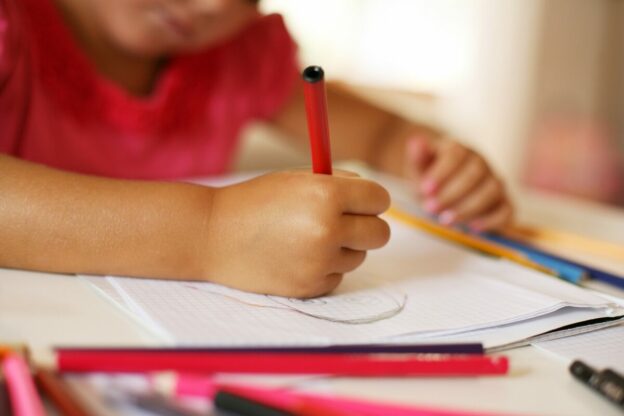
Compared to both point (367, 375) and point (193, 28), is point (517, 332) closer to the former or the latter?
point (367, 375)

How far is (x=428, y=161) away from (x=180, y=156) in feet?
1.01

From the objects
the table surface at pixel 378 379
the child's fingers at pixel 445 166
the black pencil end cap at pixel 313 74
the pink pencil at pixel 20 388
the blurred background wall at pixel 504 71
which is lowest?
the pink pencil at pixel 20 388

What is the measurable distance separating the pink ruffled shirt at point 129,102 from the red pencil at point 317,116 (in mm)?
296

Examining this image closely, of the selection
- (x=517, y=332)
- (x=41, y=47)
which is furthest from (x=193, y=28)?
(x=517, y=332)

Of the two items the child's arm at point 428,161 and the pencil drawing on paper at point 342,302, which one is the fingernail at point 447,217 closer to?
the child's arm at point 428,161

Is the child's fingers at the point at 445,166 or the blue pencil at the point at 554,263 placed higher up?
the child's fingers at the point at 445,166

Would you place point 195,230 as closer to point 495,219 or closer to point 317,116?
point 317,116

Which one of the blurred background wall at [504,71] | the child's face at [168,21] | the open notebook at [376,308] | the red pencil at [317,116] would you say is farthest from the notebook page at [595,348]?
the blurred background wall at [504,71]

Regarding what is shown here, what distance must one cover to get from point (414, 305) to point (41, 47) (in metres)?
0.46

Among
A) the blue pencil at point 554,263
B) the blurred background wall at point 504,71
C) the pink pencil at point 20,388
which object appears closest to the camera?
the pink pencil at point 20,388

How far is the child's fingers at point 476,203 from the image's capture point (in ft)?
1.88

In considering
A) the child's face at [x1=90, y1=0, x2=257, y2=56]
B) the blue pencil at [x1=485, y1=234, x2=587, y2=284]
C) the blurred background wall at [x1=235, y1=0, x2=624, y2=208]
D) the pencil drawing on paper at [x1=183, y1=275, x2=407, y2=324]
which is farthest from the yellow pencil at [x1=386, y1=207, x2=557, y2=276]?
the blurred background wall at [x1=235, y1=0, x2=624, y2=208]

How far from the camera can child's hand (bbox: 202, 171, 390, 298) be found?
35cm

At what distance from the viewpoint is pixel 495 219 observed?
22.2 inches
